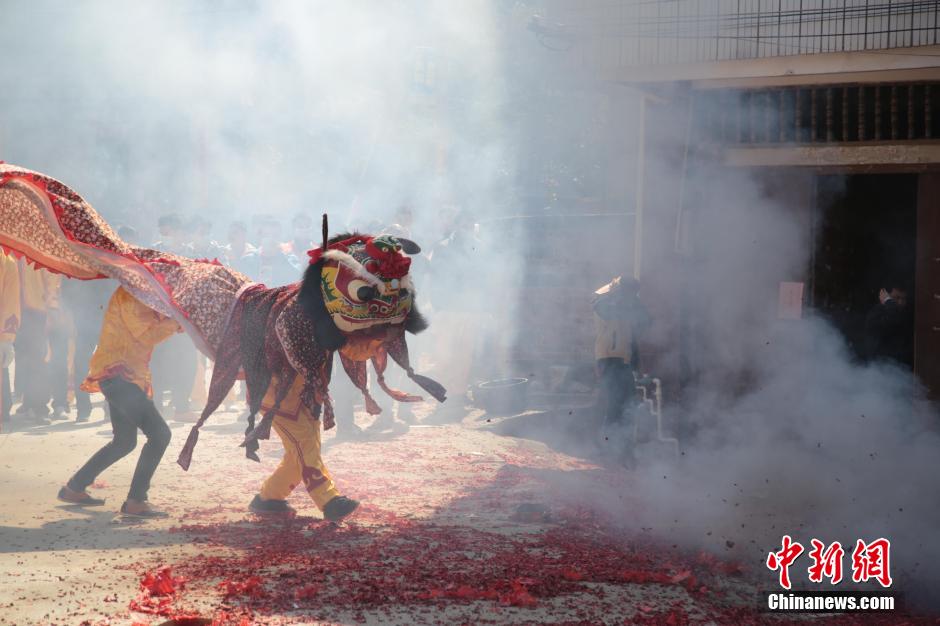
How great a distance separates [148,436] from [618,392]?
4558mm

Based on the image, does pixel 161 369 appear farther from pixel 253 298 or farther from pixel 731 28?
pixel 731 28

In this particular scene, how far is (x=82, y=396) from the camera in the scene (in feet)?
31.8

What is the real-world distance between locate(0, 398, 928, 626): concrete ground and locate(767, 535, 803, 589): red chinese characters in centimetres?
12

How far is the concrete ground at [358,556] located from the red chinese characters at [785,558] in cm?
12

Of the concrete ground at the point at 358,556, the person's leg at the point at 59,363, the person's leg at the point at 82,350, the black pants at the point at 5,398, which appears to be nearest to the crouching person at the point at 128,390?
the concrete ground at the point at 358,556

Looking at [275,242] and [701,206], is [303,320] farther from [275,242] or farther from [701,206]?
[275,242]

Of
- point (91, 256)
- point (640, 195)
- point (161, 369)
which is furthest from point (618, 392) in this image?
Answer: point (91, 256)

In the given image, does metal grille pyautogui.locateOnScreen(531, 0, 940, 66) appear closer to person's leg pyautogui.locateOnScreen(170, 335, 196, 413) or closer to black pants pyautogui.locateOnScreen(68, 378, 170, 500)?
person's leg pyautogui.locateOnScreen(170, 335, 196, 413)

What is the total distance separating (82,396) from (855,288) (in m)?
8.85

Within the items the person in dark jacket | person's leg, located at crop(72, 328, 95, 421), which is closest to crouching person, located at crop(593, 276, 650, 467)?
the person in dark jacket

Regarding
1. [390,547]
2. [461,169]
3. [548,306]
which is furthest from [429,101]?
[390,547]

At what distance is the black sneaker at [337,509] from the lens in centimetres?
585

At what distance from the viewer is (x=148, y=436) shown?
6.31 m

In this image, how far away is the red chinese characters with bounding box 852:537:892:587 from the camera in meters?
5.25
